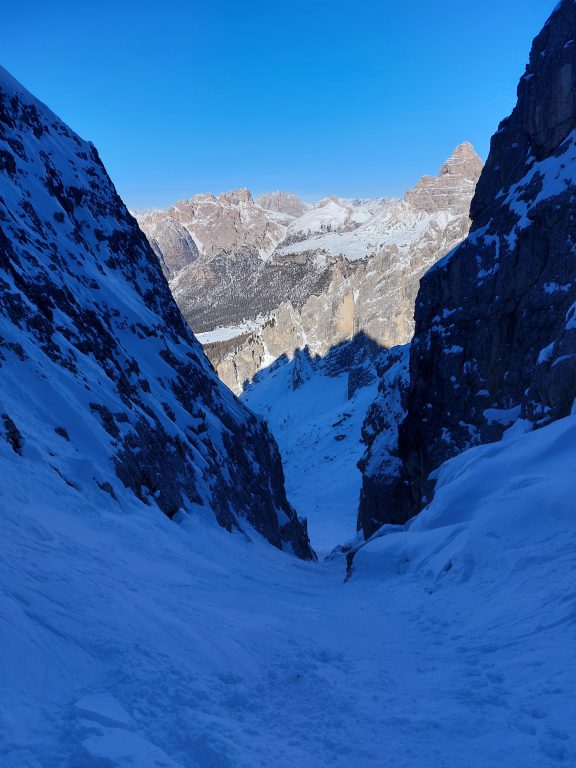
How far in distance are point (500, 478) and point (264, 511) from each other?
18503mm

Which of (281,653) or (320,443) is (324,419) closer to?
(320,443)

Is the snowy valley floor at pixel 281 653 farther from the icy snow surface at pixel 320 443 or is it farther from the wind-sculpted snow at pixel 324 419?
the icy snow surface at pixel 320 443

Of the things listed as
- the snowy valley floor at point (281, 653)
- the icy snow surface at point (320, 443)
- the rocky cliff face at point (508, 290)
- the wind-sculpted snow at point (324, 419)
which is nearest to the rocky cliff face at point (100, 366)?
the snowy valley floor at point (281, 653)

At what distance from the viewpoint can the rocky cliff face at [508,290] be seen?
23.4 metres

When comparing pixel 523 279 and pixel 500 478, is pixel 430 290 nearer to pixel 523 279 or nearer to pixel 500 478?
pixel 523 279

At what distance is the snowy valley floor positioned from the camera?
178 inches

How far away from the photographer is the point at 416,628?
8.72m

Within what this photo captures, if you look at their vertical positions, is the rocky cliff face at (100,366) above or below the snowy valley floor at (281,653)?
above

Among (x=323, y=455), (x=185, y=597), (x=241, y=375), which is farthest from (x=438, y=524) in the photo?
(x=241, y=375)

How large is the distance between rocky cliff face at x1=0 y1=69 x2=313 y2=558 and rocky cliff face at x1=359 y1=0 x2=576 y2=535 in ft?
33.4

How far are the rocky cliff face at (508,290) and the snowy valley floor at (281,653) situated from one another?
11251mm

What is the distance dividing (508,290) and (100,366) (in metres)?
18.4

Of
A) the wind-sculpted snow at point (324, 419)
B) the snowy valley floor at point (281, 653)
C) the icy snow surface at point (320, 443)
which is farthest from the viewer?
the wind-sculpted snow at point (324, 419)

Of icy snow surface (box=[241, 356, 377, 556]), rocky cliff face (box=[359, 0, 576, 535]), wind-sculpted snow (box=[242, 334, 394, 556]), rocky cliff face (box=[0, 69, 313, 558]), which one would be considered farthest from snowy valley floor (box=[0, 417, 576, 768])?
icy snow surface (box=[241, 356, 377, 556])
